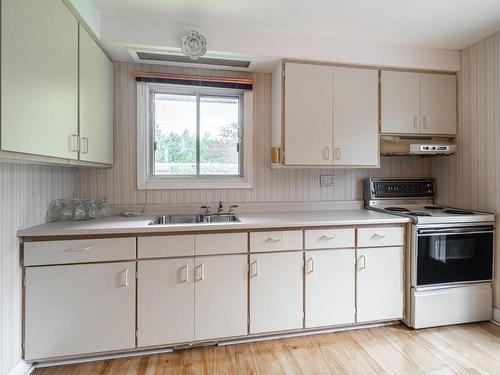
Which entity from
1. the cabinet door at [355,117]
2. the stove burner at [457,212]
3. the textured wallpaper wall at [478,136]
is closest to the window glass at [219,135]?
the cabinet door at [355,117]

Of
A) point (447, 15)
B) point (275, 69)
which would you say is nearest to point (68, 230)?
point (275, 69)

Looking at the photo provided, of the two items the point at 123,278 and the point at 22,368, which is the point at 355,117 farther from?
the point at 22,368

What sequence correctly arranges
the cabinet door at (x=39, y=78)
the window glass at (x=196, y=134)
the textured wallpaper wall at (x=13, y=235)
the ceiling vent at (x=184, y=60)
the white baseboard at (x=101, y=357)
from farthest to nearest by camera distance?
1. the window glass at (x=196, y=134)
2. the ceiling vent at (x=184, y=60)
3. the white baseboard at (x=101, y=357)
4. the textured wallpaper wall at (x=13, y=235)
5. the cabinet door at (x=39, y=78)

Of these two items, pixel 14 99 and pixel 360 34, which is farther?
pixel 360 34

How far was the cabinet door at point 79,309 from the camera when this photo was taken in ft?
5.74

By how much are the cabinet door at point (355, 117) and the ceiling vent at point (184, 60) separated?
0.83 meters

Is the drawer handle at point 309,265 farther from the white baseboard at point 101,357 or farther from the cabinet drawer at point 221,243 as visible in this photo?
the white baseboard at point 101,357

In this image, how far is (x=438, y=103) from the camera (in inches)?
104

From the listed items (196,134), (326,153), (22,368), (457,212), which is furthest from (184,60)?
(457,212)

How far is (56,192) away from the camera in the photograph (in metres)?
2.12

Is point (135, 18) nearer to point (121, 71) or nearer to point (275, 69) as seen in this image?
point (121, 71)

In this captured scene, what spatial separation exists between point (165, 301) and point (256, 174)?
1.33 m

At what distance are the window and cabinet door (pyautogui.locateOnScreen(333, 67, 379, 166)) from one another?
788mm

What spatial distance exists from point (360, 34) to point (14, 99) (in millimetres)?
2361
